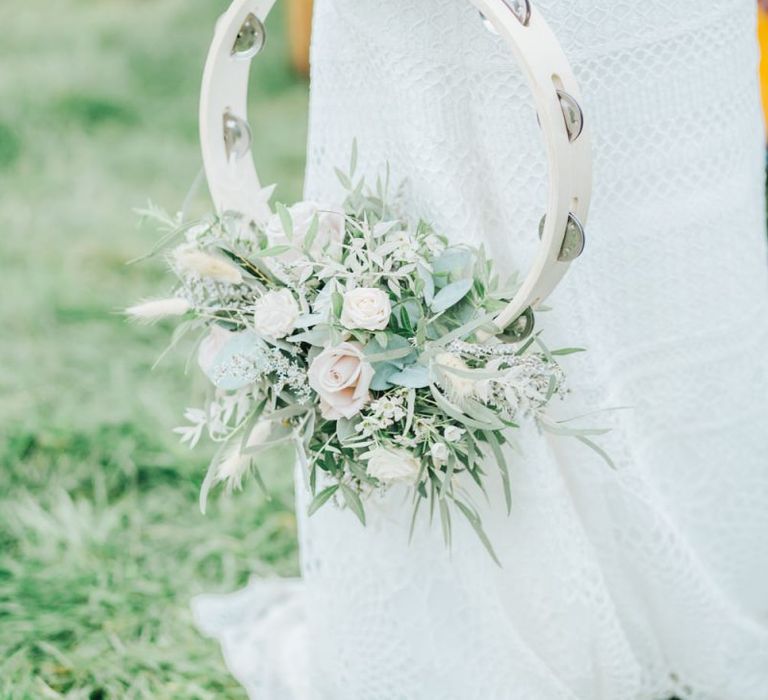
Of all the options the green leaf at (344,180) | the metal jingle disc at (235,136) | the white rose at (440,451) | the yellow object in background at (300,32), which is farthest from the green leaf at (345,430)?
the yellow object in background at (300,32)

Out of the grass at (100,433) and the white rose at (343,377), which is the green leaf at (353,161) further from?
the grass at (100,433)

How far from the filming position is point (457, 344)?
125 centimetres

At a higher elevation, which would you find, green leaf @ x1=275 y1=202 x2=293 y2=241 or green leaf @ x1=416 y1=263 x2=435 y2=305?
green leaf @ x1=275 y1=202 x2=293 y2=241

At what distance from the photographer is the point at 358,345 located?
1.29 m

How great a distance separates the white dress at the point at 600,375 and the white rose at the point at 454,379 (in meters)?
0.23

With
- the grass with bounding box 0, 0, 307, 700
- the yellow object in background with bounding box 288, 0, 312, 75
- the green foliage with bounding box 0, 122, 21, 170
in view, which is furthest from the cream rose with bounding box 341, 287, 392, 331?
the yellow object in background with bounding box 288, 0, 312, 75

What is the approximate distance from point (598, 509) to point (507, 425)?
377 mm

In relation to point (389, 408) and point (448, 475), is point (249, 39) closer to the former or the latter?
point (389, 408)

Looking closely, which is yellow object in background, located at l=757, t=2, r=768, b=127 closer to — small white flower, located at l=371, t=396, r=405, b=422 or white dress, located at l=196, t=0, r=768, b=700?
white dress, located at l=196, t=0, r=768, b=700

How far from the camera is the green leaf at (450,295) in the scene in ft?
4.17

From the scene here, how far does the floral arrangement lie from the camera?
1.25 m

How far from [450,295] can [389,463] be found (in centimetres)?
23

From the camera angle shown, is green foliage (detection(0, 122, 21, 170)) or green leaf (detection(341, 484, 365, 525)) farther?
green foliage (detection(0, 122, 21, 170))

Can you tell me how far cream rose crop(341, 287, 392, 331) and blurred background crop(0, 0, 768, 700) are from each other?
2.95ft
